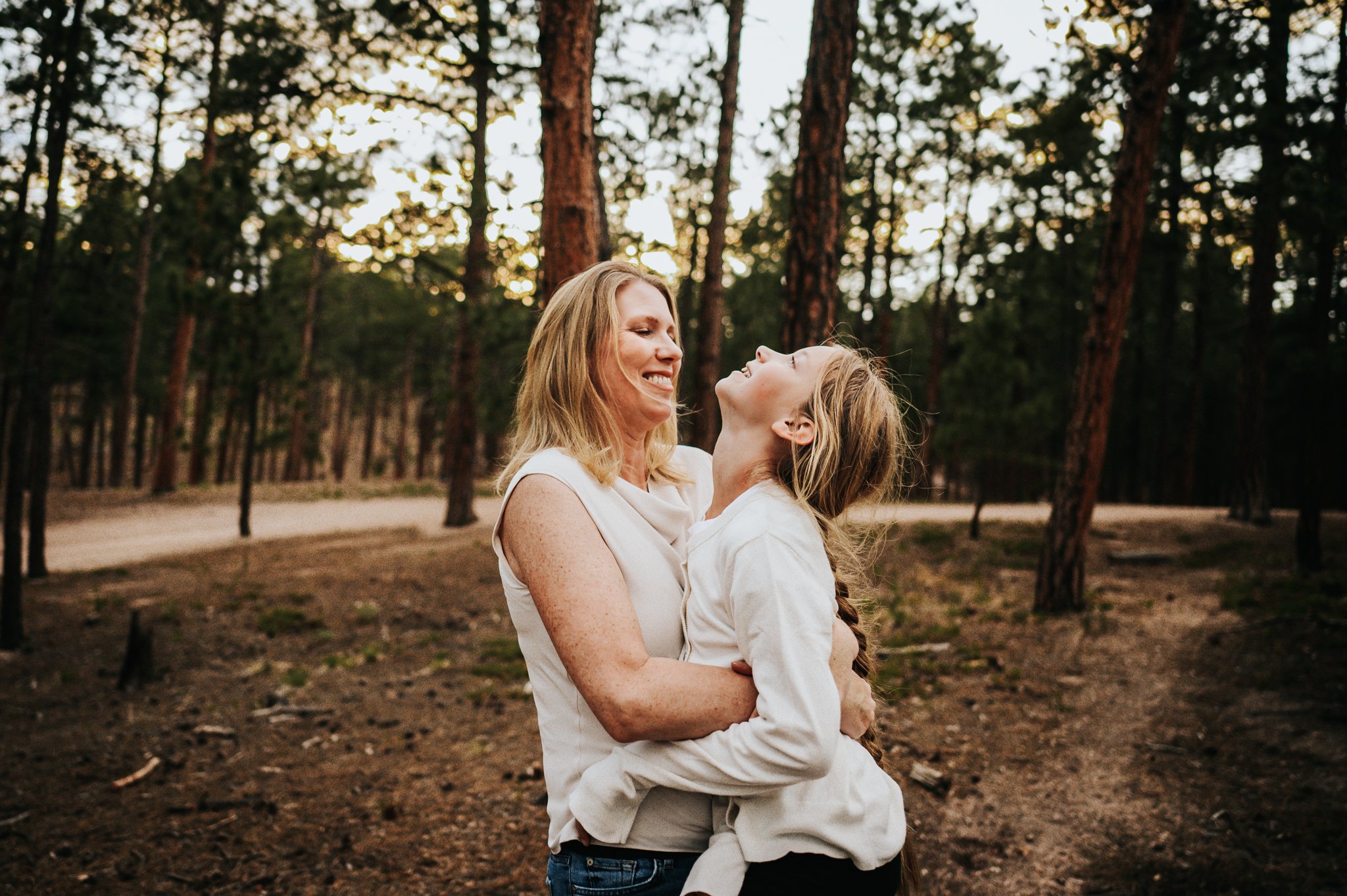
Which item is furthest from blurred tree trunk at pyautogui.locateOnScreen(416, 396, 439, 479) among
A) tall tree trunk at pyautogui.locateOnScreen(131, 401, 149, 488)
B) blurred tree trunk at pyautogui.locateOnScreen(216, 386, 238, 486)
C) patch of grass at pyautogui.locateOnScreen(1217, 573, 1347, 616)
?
patch of grass at pyautogui.locateOnScreen(1217, 573, 1347, 616)

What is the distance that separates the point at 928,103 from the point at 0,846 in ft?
74.2

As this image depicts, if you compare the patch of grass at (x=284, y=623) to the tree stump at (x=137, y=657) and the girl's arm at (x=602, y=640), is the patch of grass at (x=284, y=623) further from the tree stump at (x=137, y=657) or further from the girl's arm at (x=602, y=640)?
the girl's arm at (x=602, y=640)

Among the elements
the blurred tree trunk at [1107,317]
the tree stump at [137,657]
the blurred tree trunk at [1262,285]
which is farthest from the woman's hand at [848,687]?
the blurred tree trunk at [1262,285]

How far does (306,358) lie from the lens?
18.0m

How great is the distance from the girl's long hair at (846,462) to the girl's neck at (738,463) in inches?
2.0

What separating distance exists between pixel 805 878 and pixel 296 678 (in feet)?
20.8

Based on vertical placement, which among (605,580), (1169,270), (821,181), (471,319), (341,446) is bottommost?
(341,446)

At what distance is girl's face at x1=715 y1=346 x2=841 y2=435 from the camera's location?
186 cm

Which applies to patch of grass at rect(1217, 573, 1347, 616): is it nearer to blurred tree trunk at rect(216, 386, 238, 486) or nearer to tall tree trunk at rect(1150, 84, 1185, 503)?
tall tree trunk at rect(1150, 84, 1185, 503)

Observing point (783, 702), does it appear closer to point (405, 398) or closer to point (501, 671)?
point (501, 671)

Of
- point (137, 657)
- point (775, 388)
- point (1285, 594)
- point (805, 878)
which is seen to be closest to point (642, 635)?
point (805, 878)

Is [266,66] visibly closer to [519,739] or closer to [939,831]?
[519,739]

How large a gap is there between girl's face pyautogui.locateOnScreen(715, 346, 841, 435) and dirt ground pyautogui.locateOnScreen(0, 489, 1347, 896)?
314 cm

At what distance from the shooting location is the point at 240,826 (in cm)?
432
